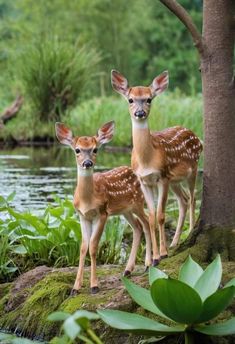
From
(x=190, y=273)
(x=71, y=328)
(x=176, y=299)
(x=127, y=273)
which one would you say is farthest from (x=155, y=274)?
(x=71, y=328)

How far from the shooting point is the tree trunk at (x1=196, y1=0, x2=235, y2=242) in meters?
6.75

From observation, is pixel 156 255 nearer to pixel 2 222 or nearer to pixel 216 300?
pixel 216 300

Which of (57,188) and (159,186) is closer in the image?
(159,186)

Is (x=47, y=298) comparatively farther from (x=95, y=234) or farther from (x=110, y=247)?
(x=110, y=247)

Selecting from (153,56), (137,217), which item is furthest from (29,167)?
(153,56)

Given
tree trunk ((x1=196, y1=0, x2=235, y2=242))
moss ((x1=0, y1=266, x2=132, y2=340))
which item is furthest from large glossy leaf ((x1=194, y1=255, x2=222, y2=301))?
tree trunk ((x1=196, y1=0, x2=235, y2=242))

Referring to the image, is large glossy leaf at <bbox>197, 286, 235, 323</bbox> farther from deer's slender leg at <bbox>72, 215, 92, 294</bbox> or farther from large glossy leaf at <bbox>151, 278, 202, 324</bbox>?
deer's slender leg at <bbox>72, 215, 92, 294</bbox>

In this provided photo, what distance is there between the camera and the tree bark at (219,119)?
6.75 metres

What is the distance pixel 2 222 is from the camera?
8.18m

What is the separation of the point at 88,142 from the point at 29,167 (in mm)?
9774

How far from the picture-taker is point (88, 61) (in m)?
22.4

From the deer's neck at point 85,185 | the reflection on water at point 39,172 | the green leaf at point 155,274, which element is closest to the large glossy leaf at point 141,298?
the green leaf at point 155,274

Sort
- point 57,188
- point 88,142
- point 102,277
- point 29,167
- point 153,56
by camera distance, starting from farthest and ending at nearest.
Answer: point 153,56
point 29,167
point 57,188
point 102,277
point 88,142

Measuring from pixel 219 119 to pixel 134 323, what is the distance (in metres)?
1.81
